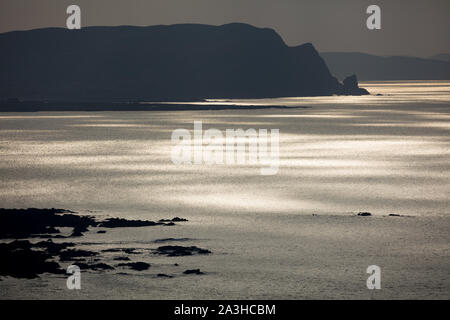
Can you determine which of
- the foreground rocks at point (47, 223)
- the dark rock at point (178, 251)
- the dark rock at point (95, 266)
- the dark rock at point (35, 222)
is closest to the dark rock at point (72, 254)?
the dark rock at point (95, 266)

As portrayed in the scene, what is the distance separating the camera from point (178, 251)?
30.4 metres

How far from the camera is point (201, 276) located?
88.8 feet

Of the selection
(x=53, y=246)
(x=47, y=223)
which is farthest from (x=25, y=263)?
(x=47, y=223)

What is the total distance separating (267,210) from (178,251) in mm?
12200

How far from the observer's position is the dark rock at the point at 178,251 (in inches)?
1187

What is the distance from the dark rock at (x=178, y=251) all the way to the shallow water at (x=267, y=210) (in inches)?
30.3

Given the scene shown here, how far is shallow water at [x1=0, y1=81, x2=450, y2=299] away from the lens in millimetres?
26391

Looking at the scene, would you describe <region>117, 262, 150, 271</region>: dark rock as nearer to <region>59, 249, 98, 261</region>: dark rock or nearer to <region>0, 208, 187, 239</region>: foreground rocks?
<region>59, 249, 98, 261</region>: dark rock

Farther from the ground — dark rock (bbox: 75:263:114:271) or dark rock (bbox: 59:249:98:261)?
dark rock (bbox: 59:249:98:261)

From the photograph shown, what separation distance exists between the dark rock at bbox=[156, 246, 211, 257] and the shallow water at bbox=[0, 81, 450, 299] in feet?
2.53

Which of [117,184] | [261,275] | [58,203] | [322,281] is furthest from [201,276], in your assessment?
[117,184]

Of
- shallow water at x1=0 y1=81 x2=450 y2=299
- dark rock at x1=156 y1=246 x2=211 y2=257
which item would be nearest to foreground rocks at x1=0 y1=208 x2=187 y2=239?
shallow water at x1=0 y1=81 x2=450 y2=299

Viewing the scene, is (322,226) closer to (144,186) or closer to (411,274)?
(411,274)

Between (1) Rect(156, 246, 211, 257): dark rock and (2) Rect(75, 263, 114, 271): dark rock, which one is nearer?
(2) Rect(75, 263, 114, 271): dark rock
